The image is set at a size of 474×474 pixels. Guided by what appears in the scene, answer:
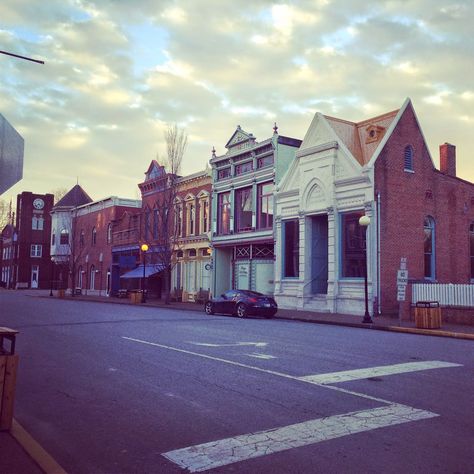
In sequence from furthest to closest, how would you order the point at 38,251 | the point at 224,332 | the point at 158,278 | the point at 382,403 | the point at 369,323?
the point at 38,251 < the point at 158,278 < the point at 369,323 < the point at 224,332 < the point at 382,403

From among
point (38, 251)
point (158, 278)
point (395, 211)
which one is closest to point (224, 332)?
point (395, 211)

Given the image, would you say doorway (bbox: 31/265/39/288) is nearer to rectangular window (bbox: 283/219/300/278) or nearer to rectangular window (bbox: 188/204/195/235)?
rectangular window (bbox: 188/204/195/235)

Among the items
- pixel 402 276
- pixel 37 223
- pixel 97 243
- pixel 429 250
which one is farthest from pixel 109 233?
pixel 37 223

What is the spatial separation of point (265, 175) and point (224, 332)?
716 inches

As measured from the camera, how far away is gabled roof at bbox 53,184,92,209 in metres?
66.5

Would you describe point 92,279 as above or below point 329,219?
below

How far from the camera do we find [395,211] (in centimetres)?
2648

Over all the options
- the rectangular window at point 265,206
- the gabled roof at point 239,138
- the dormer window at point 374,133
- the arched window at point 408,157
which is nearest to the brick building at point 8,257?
the gabled roof at point 239,138

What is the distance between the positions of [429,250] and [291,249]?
745 cm

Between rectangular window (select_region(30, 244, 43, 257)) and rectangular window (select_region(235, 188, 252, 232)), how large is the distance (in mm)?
58914

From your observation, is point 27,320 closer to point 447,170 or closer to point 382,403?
point 382,403

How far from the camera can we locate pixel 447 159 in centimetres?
3212

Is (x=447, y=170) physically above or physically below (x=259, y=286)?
above

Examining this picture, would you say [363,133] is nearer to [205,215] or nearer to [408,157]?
[408,157]
